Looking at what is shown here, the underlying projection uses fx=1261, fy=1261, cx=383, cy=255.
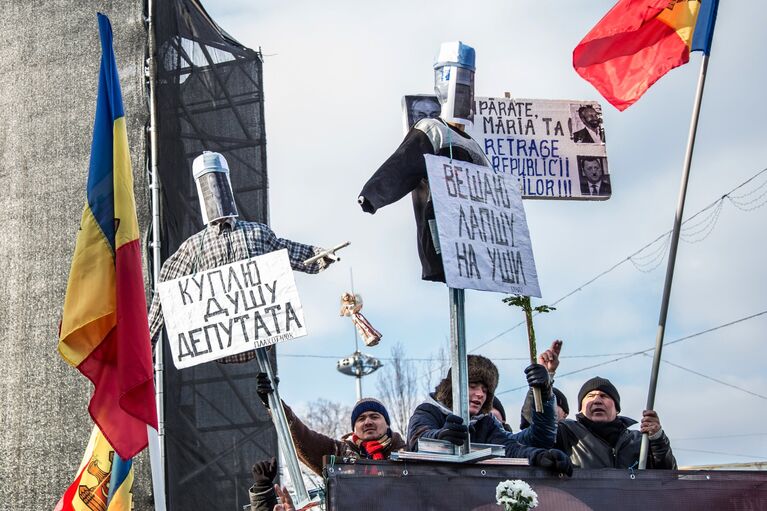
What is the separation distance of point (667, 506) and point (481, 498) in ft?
2.59

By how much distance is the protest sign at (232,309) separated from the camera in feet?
20.2

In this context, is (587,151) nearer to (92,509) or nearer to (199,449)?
(92,509)

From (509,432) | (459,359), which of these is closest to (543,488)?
(459,359)

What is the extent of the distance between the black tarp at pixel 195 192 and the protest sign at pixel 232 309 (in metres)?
4.41

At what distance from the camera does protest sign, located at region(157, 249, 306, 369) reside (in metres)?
6.16

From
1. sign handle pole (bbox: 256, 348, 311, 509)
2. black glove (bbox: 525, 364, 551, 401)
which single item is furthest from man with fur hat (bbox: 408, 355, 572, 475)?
sign handle pole (bbox: 256, 348, 311, 509)

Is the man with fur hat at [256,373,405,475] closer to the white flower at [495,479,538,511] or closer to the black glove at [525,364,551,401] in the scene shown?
the black glove at [525,364,551,401]

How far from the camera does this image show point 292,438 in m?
6.38

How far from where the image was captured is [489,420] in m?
5.54

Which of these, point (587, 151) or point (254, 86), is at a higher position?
point (254, 86)

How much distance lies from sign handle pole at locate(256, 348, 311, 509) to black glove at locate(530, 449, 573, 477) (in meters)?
1.32

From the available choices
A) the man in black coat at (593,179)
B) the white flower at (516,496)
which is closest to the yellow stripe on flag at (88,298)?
the white flower at (516,496)

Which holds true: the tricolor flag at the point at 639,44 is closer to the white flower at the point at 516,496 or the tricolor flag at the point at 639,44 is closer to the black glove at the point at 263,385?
the black glove at the point at 263,385

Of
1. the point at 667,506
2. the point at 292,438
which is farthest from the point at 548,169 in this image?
the point at 667,506
